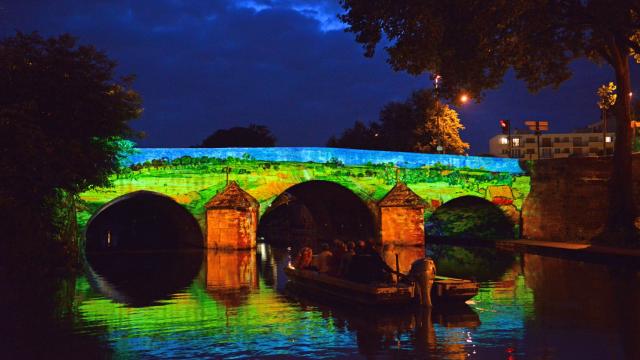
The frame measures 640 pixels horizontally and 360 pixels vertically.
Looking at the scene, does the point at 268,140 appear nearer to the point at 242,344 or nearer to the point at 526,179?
the point at 526,179

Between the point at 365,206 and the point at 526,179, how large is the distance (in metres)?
9.09

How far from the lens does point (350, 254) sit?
46.0ft

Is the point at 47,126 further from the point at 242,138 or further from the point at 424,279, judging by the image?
the point at 242,138

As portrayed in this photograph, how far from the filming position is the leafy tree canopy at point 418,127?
2233 inches

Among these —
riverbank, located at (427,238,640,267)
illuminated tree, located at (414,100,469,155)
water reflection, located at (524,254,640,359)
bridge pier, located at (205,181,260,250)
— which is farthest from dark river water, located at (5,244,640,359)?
illuminated tree, located at (414,100,469,155)

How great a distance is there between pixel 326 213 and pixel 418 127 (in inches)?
659

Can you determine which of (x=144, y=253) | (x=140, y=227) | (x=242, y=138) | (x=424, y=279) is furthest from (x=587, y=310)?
(x=242, y=138)

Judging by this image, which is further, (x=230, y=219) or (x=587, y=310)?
(x=230, y=219)

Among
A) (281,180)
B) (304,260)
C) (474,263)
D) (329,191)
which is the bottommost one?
(474,263)

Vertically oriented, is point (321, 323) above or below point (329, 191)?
below

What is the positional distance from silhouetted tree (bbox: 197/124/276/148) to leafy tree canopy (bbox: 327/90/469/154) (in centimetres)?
1735

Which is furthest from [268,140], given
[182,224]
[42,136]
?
[42,136]

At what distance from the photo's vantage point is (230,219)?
2989 cm

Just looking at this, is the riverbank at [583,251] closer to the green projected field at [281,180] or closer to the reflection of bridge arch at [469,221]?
the green projected field at [281,180]
